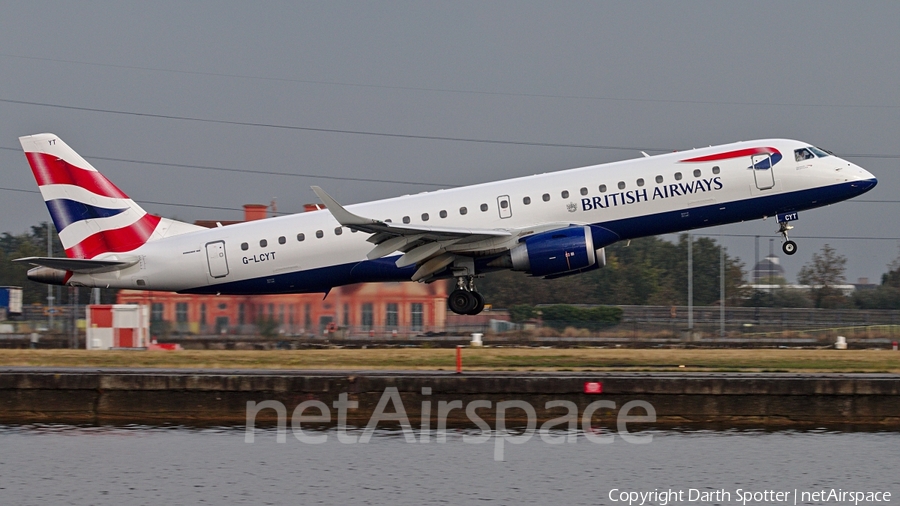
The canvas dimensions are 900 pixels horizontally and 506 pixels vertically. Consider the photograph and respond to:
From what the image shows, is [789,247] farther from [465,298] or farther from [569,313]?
[569,313]

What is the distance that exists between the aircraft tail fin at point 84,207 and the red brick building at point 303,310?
5.12 m

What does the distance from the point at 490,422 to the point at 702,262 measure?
66.6 metres

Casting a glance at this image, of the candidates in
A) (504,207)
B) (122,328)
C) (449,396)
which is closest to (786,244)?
(504,207)

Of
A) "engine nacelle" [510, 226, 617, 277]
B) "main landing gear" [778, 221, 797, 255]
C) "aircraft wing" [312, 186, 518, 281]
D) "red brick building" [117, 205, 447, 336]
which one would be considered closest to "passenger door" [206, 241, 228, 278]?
"aircraft wing" [312, 186, 518, 281]

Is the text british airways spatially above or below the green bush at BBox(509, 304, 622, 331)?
above

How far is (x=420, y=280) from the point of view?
37344 mm

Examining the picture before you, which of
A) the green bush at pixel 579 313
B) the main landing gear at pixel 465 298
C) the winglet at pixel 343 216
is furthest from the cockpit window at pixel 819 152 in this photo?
the green bush at pixel 579 313

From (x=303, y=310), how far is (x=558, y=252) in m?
14.4

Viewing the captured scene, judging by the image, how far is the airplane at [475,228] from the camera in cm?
3462

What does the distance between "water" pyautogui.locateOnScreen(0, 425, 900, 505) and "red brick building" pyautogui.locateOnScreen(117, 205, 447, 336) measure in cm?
1321

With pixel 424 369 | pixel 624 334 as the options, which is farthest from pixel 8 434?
pixel 624 334

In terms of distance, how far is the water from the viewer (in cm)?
2488

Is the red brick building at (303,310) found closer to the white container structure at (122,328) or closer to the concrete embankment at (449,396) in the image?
the white container structure at (122,328)

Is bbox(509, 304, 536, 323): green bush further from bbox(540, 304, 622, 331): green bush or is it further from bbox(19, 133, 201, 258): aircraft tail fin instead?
bbox(19, 133, 201, 258): aircraft tail fin
